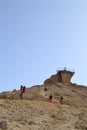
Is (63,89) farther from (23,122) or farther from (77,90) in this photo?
(23,122)

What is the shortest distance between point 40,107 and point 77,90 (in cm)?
2935

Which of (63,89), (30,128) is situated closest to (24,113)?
(30,128)

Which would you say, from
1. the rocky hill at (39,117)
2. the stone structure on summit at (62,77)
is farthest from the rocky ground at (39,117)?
the stone structure on summit at (62,77)

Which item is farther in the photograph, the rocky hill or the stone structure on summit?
the stone structure on summit

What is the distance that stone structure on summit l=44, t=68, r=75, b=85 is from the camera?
71.9 m

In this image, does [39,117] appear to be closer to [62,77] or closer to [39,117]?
[39,117]

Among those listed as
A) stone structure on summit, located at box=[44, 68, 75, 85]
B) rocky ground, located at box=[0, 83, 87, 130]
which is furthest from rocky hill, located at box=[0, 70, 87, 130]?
stone structure on summit, located at box=[44, 68, 75, 85]

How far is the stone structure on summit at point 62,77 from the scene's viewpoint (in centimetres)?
7194

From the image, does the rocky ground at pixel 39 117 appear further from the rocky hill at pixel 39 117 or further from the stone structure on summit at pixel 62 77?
the stone structure on summit at pixel 62 77

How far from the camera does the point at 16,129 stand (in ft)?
84.5

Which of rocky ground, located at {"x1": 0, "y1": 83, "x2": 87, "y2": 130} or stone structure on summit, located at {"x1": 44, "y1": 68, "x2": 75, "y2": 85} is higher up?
stone structure on summit, located at {"x1": 44, "y1": 68, "x2": 75, "y2": 85}

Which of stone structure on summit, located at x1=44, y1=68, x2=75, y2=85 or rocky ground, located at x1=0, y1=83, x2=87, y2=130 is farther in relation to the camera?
stone structure on summit, located at x1=44, y1=68, x2=75, y2=85

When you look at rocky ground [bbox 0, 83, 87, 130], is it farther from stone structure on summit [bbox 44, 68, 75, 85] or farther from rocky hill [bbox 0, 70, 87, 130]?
stone structure on summit [bbox 44, 68, 75, 85]

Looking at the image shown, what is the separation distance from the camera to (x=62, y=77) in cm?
7394
